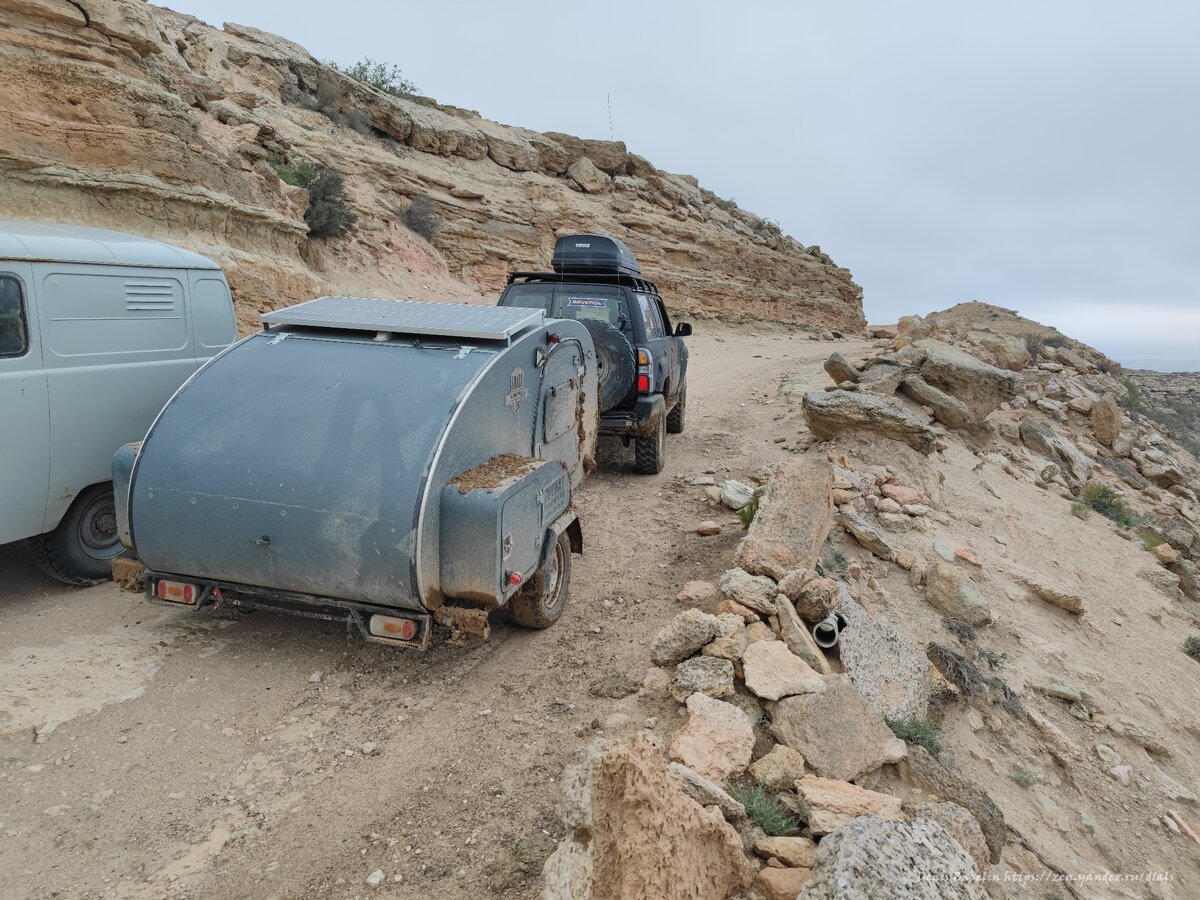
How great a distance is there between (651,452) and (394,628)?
189 inches

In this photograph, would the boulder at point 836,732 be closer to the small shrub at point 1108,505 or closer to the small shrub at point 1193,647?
the small shrub at point 1193,647

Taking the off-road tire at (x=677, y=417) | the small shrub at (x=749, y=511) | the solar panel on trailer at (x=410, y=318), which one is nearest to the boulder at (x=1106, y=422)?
the off-road tire at (x=677, y=417)

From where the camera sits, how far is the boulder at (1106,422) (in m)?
15.4

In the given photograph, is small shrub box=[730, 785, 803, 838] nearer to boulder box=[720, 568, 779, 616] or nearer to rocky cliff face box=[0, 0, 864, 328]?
boulder box=[720, 568, 779, 616]

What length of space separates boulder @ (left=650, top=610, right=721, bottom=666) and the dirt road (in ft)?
1.07

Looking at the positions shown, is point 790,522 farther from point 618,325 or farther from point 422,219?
point 422,219

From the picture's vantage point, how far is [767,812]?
116 inches

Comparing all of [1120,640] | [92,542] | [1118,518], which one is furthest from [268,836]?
[1118,518]

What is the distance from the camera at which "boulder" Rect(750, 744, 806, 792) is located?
3.18 meters

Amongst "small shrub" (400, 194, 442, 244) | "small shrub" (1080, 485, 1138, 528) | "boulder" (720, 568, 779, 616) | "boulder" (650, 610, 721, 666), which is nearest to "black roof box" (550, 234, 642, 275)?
"boulder" (720, 568, 779, 616)

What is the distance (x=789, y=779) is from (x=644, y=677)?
1086mm

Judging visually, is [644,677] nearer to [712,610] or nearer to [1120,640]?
[712,610]

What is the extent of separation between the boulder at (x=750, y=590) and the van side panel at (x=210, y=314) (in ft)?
14.4

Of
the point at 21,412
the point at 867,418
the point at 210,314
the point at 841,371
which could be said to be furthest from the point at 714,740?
the point at 841,371
